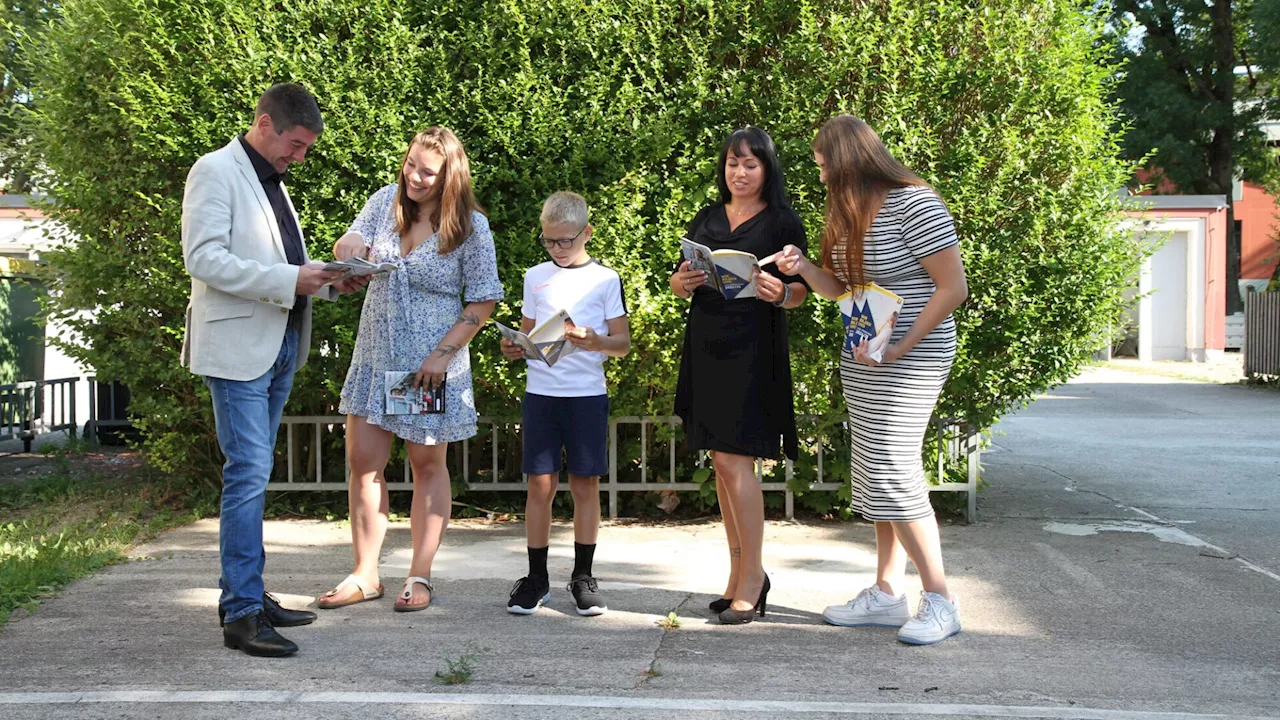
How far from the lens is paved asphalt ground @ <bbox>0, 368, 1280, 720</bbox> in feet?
12.6

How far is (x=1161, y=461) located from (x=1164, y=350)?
19.5 m

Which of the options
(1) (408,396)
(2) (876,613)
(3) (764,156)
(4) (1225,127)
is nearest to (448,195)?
(1) (408,396)

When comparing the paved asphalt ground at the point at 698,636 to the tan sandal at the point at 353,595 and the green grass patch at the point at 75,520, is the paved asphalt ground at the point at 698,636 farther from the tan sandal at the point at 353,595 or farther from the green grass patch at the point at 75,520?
the green grass patch at the point at 75,520

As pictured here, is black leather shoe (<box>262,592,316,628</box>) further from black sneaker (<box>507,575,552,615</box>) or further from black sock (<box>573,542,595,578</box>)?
black sock (<box>573,542,595,578</box>)

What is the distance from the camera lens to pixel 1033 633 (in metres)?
4.73

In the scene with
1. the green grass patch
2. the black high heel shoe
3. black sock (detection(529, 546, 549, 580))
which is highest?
black sock (detection(529, 546, 549, 580))

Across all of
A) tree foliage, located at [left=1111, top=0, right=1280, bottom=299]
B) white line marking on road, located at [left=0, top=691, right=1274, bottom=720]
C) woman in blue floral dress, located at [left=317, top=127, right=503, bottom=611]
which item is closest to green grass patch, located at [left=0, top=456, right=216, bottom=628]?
white line marking on road, located at [left=0, top=691, right=1274, bottom=720]

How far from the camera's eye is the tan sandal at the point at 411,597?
499cm

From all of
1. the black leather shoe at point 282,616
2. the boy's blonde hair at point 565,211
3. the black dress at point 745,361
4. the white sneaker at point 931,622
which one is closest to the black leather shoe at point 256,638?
the black leather shoe at point 282,616

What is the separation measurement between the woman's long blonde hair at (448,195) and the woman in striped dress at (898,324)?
4.37 ft

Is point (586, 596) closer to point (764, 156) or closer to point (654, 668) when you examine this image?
point (654, 668)

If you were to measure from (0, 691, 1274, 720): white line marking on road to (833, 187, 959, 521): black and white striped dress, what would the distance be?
1.01 metres

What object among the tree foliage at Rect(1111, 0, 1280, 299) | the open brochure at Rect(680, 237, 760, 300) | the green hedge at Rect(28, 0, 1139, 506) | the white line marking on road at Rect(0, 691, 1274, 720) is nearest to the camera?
the white line marking on road at Rect(0, 691, 1274, 720)

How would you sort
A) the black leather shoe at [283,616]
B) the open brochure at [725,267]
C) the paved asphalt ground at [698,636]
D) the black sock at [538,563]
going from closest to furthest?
the paved asphalt ground at [698,636] < the open brochure at [725,267] < the black leather shoe at [283,616] < the black sock at [538,563]
